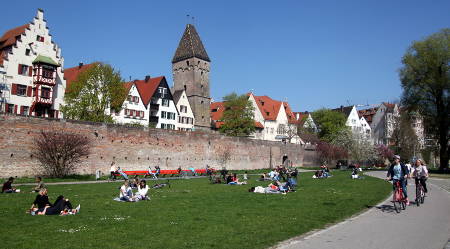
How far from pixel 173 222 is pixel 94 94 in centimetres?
4173

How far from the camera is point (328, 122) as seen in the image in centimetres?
9281

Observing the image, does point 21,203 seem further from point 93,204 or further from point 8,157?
point 8,157

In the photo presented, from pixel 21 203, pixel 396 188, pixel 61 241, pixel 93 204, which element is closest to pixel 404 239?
pixel 396 188

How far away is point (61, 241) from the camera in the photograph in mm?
8961

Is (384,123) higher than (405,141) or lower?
higher

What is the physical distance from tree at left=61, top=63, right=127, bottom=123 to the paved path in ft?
136

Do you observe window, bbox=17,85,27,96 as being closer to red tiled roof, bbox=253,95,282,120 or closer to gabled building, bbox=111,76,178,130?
gabled building, bbox=111,76,178,130

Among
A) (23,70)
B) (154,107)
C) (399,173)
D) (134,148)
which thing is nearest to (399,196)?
(399,173)

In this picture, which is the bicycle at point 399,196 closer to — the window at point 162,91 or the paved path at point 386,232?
the paved path at point 386,232

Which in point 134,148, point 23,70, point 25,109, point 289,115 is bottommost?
point 134,148

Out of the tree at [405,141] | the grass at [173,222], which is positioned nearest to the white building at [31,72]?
the grass at [173,222]

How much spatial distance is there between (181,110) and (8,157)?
142ft

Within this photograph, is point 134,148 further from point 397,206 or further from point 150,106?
point 397,206

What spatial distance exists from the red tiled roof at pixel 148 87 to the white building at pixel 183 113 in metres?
6.97
